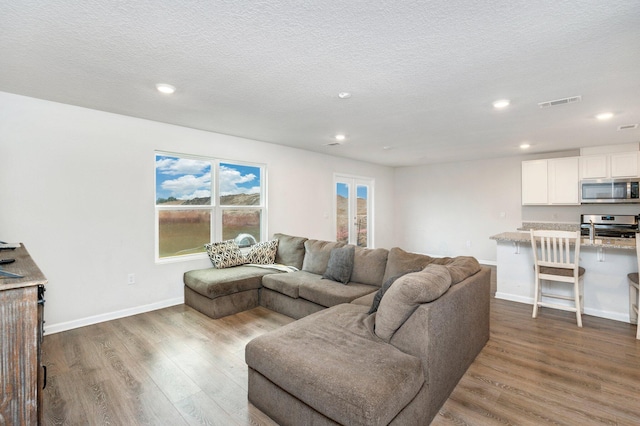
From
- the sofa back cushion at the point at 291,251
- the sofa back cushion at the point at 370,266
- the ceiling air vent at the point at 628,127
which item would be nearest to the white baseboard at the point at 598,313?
the sofa back cushion at the point at 370,266

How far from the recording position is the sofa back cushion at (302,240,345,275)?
159 inches

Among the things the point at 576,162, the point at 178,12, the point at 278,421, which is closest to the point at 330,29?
the point at 178,12

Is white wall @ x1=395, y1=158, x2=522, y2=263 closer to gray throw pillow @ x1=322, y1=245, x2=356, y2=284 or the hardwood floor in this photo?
the hardwood floor

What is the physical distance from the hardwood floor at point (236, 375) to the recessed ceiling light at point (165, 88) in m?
2.47

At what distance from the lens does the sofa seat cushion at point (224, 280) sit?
11.8ft

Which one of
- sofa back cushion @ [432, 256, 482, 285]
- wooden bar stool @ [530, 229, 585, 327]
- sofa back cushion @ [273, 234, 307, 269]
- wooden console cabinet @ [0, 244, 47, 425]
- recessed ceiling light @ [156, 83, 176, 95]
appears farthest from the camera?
sofa back cushion @ [273, 234, 307, 269]

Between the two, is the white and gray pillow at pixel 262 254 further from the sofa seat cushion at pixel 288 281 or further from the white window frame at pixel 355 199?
the white window frame at pixel 355 199

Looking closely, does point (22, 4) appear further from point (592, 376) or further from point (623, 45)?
point (592, 376)

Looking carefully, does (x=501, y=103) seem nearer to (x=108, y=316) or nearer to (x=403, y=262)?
(x=403, y=262)

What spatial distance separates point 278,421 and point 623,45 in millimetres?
3394

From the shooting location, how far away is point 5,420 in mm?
1338

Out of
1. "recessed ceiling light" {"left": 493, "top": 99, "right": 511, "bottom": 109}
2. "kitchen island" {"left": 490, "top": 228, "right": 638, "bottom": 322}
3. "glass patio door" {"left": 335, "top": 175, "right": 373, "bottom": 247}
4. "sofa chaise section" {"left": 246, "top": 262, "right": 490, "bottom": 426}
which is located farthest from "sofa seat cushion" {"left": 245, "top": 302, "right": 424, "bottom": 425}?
"glass patio door" {"left": 335, "top": 175, "right": 373, "bottom": 247}

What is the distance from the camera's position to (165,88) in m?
2.82

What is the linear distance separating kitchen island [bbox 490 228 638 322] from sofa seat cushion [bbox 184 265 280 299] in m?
3.47
